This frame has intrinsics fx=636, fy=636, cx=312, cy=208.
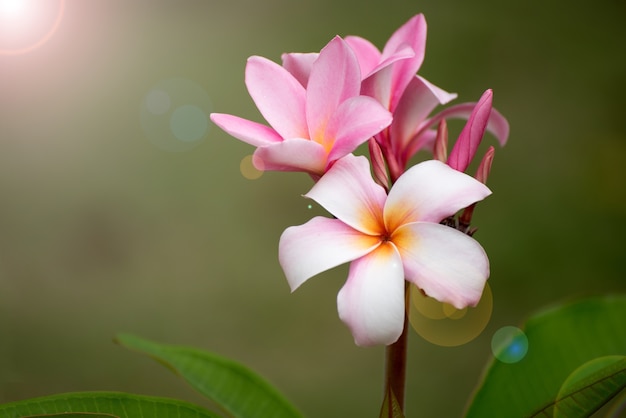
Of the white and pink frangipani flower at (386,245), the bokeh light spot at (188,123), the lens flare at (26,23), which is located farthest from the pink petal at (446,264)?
the lens flare at (26,23)

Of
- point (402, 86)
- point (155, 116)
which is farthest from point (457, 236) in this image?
point (155, 116)

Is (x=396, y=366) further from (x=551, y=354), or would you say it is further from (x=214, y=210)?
(x=214, y=210)

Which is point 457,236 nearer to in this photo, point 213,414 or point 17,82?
Answer: point 213,414

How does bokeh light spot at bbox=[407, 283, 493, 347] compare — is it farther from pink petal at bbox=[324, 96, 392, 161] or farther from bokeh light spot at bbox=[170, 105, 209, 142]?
pink petal at bbox=[324, 96, 392, 161]

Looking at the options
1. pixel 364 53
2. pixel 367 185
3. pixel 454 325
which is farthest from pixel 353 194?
pixel 454 325

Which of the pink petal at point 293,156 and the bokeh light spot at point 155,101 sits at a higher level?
the bokeh light spot at point 155,101

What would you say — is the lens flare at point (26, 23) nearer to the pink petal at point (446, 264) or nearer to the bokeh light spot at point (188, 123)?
the bokeh light spot at point (188, 123)
